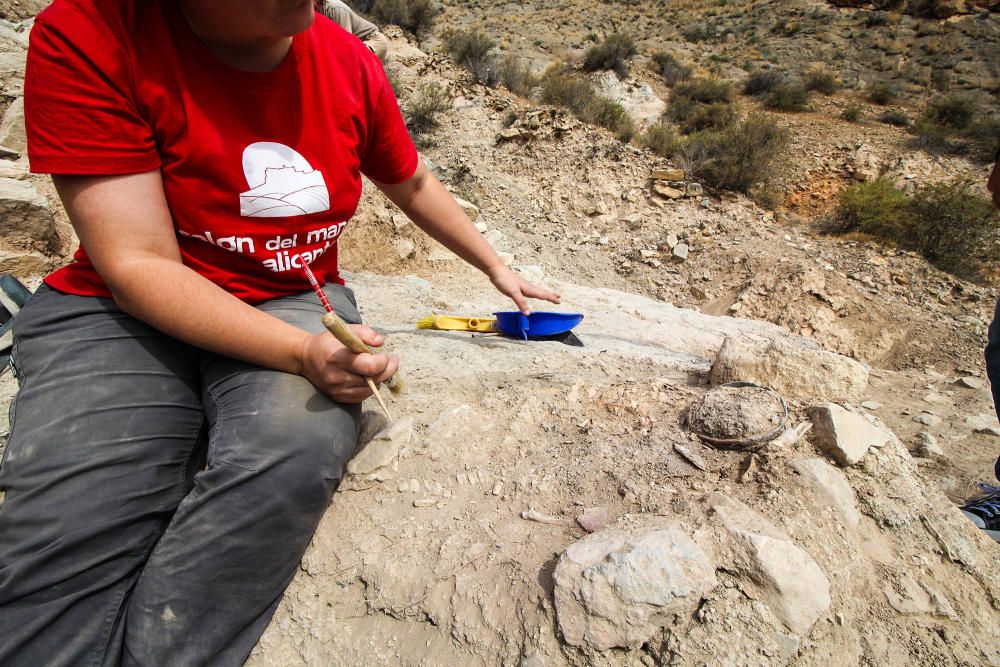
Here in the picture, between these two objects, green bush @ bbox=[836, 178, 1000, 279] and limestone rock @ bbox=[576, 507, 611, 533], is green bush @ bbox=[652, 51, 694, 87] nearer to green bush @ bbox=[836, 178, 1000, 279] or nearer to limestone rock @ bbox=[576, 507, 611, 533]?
green bush @ bbox=[836, 178, 1000, 279]

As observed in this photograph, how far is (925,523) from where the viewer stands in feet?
3.44

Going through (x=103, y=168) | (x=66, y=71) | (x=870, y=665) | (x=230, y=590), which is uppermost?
(x=66, y=71)

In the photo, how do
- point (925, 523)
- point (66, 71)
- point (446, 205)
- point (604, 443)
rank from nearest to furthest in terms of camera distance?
point (66, 71) → point (925, 523) → point (604, 443) → point (446, 205)

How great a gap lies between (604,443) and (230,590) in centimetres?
93

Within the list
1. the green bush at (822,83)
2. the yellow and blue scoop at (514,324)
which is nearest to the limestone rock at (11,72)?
the yellow and blue scoop at (514,324)

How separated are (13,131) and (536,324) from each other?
4253 millimetres

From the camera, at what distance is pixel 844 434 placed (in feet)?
3.78

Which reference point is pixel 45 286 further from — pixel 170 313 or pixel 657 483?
pixel 657 483

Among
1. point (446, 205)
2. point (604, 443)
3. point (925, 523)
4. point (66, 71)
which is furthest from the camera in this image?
point (446, 205)

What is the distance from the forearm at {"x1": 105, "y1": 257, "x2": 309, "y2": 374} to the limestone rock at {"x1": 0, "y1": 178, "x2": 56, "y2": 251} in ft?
7.80

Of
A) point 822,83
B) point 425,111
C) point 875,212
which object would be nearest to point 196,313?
point 425,111

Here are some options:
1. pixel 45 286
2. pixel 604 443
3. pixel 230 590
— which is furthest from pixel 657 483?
pixel 45 286

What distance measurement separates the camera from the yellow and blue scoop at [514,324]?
2369 mm

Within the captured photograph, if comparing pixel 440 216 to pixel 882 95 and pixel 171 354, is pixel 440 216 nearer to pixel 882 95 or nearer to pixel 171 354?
pixel 171 354
